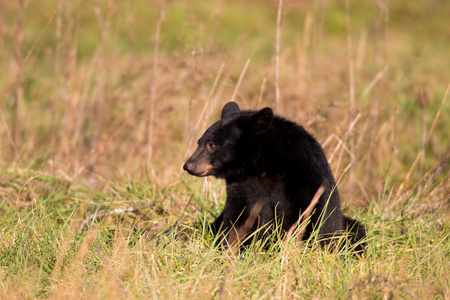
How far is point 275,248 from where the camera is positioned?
Answer: 3199mm

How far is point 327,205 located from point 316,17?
1163cm

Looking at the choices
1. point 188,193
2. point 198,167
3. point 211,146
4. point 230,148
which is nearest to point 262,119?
point 230,148

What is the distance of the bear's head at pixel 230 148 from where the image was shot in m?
3.35

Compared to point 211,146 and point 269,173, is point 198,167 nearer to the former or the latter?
point 211,146

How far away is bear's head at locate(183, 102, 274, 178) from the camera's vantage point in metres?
3.35

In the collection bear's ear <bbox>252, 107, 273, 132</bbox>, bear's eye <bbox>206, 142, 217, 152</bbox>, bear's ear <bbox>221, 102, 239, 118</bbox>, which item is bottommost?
bear's eye <bbox>206, 142, 217, 152</bbox>

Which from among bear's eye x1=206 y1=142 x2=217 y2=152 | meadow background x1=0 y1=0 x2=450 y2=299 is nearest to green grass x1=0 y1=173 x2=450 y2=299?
meadow background x1=0 y1=0 x2=450 y2=299

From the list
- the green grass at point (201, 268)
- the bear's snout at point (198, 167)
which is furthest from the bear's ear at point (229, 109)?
the green grass at point (201, 268)

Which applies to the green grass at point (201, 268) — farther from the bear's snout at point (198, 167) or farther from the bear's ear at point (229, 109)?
the bear's ear at point (229, 109)

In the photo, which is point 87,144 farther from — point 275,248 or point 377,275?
point 377,275

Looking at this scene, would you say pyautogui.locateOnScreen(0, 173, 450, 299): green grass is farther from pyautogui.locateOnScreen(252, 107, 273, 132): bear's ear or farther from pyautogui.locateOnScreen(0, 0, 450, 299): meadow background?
pyautogui.locateOnScreen(252, 107, 273, 132): bear's ear

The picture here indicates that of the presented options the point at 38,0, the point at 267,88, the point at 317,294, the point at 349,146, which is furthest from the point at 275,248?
the point at 38,0

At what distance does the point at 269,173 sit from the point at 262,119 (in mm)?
336

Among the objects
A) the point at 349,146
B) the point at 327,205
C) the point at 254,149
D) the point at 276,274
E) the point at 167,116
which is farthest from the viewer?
the point at 167,116
